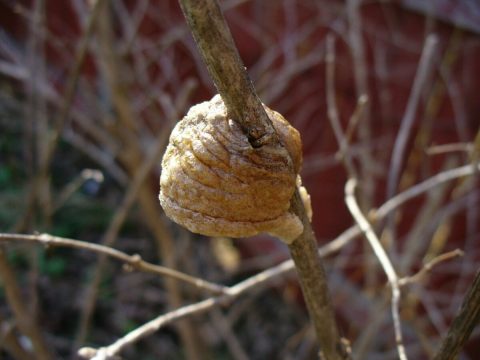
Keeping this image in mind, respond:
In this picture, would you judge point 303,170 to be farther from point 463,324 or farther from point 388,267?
point 463,324

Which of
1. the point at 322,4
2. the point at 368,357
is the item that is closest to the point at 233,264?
the point at 368,357

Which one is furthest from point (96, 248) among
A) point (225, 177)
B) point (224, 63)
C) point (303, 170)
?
point (303, 170)

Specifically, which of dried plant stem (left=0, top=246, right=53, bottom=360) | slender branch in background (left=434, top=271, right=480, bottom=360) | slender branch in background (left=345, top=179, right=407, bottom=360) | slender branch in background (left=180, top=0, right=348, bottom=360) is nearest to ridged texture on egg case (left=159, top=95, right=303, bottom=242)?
slender branch in background (left=180, top=0, right=348, bottom=360)

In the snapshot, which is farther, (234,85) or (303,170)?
(303,170)

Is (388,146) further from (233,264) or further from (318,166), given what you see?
(233,264)

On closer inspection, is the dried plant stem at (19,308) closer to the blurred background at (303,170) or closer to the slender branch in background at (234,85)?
the blurred background at (303,170)

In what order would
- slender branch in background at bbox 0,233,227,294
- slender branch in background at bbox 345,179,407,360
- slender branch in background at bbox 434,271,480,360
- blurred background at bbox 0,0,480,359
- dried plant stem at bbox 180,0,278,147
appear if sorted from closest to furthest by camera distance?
dried plant stem at bbox 180,0,278,147 → slender branch in background at bbox 434,271,480,360 → slender branch in background at bbox 0,233,227,294 → slender branch in background at bbox 345,179,407,360 → blurred background at bbox 0,0,480,359

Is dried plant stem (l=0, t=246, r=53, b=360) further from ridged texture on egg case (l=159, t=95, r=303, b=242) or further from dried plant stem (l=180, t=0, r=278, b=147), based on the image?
dried plant stem (l=180, t=0, r=278, b=147)
